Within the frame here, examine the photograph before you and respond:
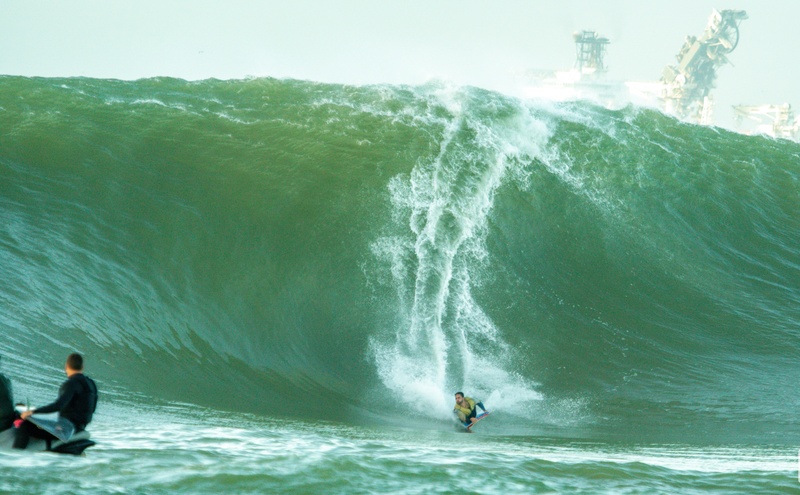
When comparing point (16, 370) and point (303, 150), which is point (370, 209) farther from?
point (16, 370)

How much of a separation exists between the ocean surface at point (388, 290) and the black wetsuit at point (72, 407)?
152 millimetres

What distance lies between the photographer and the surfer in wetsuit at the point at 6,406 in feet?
19.1

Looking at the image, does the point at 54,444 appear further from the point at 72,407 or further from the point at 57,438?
the point at 72,407

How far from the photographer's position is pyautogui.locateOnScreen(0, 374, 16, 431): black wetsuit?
5812mm

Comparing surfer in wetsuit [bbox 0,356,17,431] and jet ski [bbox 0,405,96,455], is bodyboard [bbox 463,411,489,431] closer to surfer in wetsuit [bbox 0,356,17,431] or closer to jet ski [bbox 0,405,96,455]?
jet ski [bbox 0,405,96,455]

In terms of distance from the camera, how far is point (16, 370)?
9.19 meters

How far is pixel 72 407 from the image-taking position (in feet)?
19.3

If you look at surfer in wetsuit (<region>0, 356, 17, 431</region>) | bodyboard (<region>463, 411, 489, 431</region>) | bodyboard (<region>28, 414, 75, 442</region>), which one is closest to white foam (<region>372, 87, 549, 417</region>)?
bodyboard (<region>463, 411, 489, 431</region>)

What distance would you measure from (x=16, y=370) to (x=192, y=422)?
87.8 inches

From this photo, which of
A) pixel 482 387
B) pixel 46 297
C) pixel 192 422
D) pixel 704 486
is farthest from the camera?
pixel 482 387

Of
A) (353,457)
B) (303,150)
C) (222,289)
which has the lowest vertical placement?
(353,457)

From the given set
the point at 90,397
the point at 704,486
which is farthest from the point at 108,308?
the point at 704,486

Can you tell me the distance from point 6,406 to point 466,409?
19.7 ft

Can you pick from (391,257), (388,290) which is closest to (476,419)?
(388,290)
